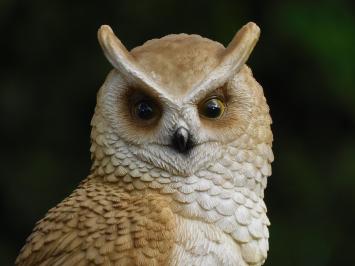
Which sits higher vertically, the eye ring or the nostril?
the eye ring

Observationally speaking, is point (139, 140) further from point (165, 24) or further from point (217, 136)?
point (165, 24)

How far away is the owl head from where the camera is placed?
2588 mm

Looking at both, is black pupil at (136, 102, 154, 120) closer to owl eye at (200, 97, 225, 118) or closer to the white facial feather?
the white facial feather

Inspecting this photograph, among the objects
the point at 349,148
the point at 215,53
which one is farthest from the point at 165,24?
the point at 215,53

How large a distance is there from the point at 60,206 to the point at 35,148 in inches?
80.2

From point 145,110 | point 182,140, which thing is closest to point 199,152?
Result: point 182,140

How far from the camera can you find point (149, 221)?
2.57 m

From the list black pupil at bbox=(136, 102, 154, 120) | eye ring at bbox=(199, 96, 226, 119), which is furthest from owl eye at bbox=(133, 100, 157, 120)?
eye ring at bbox=(199, 96, 226, 119)

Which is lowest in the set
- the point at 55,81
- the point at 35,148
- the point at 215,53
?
the point at 35,148

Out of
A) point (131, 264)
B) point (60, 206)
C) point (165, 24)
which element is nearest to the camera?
point (131, 264)

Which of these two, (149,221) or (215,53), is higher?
(215,53)

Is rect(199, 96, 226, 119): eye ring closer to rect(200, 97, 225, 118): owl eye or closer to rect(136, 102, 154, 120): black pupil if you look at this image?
rect(200, 97, 225, 118): owl eye

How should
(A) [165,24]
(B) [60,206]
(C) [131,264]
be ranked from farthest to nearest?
(A) [165,24]
(B) [60,206]
(C) [131,264]

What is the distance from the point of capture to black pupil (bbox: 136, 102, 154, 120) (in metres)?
2.66
